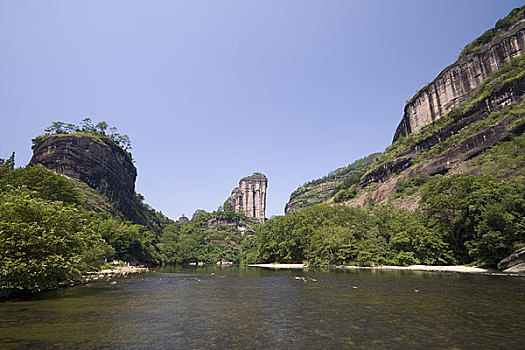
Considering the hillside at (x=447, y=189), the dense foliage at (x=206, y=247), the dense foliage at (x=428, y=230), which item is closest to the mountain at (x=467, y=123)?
the hillside at (x=447, y=189)

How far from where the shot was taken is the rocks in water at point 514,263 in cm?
3748

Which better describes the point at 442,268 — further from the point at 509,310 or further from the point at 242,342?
the point at 242,342

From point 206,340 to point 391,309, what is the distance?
1132cm

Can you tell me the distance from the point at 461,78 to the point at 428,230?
3410 inches

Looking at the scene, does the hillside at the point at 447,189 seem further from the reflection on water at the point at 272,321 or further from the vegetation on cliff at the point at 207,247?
the vegetation on cliff at the point at 207,247

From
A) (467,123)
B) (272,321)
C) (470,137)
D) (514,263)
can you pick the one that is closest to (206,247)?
(470,137)

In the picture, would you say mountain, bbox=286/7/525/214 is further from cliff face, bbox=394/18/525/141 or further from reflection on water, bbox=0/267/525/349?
reflection on water, bbox=0/267/525/349

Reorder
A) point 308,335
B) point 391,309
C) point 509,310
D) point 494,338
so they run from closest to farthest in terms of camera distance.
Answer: point 494,338 → point 308,335 → point 509,310 → point 391,309

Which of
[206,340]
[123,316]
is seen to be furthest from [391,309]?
[123,316]

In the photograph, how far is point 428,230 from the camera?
56.3m

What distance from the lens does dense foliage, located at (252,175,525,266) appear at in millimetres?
42031

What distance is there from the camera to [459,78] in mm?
113562

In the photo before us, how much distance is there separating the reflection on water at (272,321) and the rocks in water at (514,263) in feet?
61.5

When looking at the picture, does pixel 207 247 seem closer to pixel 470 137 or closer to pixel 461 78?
pixel 470 137
